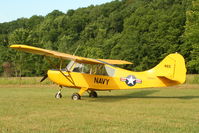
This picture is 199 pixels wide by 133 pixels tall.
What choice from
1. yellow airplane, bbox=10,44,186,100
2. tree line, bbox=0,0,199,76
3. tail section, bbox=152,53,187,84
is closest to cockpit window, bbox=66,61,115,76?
yellow airplane, bbox=10,44,186,100

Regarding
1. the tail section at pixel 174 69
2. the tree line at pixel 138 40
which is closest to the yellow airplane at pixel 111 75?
the tail section at pixel 174 69

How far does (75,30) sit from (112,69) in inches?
3308

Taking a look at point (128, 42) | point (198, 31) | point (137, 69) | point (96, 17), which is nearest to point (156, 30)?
point (128, 42)

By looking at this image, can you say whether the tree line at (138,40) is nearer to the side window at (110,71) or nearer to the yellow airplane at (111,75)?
the yellow airplane at (111,75)

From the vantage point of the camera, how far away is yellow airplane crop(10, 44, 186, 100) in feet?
47.0

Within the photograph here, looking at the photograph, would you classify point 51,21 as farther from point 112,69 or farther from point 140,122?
point 140,122

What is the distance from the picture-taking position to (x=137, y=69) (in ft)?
183

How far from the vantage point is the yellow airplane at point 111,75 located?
14336 mm

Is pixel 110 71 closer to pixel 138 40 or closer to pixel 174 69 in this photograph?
pixel 174 69

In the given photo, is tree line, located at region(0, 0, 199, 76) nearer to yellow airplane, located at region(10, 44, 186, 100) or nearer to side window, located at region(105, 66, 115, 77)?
yellow airplane, located at region(10, 44, 186, 100)

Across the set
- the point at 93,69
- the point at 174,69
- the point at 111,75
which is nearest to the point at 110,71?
the point at 111,75

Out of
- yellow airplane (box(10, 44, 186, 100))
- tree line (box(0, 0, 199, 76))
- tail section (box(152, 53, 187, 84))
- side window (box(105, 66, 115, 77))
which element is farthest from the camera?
tree line (box(0, 0, 199, 76))

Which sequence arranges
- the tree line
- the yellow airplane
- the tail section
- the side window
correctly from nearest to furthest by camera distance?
the tail section, the yellow airplane, the side window, the tree line

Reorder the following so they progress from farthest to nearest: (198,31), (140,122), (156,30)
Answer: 1. (156,30)
2. (198,31)
3. (140,122)
